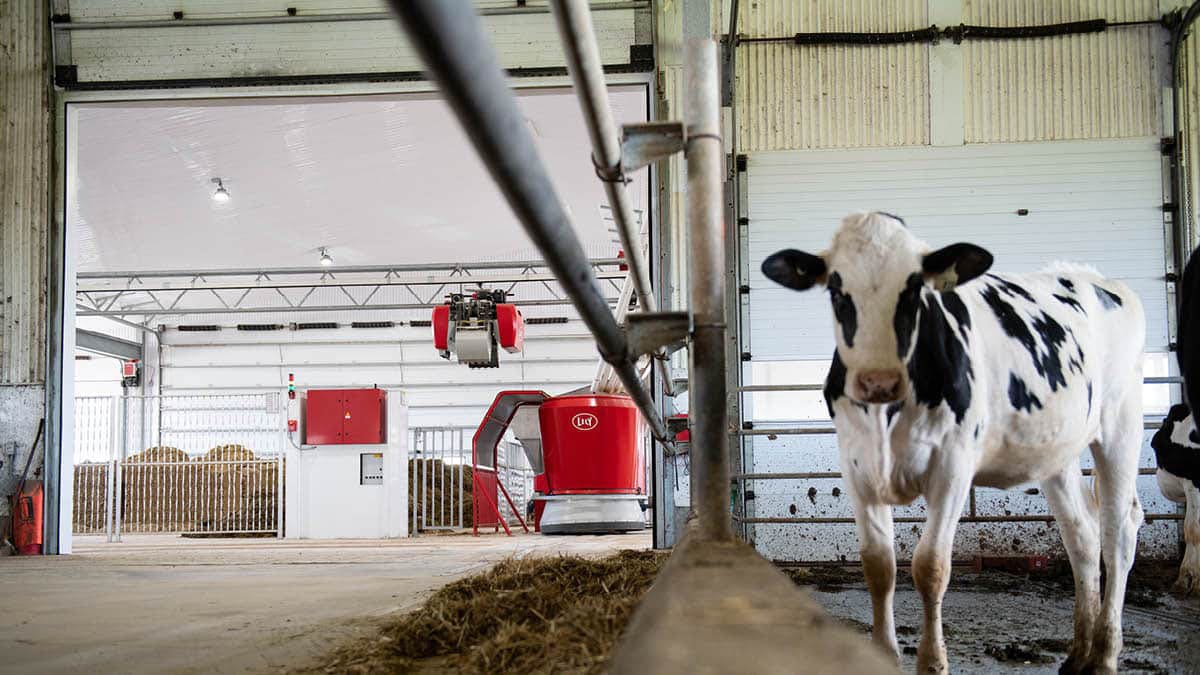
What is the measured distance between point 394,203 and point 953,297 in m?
13.7

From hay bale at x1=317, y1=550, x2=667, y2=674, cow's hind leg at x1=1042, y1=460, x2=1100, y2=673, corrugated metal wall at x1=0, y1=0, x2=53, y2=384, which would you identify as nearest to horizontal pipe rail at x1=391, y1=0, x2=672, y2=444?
hay bale at x1=317, y1=550, x2=667, y2=674

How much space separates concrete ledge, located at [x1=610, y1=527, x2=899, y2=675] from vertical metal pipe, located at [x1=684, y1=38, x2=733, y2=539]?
29.6 inches

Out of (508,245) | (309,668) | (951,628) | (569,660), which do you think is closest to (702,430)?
(569,660)

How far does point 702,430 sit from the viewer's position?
231cm

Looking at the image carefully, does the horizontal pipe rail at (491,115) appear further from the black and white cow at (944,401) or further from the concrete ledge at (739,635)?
the black and white cow at (944,401)

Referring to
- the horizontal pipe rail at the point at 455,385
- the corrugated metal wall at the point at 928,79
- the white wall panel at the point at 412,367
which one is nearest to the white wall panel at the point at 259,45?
the corrugated metal wall at the point at 928,79

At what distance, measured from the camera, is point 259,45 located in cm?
847

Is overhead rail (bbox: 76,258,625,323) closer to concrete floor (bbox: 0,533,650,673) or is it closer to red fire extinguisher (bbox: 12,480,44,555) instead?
red fire extinguisher (bbox: 12,480,44,555)

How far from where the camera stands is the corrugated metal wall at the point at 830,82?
7.95 meters

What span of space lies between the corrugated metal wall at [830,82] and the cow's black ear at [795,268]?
16.6 feet

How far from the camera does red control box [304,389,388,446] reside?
1324 cm

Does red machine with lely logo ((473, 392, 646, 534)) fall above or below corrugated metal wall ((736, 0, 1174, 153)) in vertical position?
below

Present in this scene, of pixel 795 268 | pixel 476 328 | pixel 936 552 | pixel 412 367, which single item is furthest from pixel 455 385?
pixel 936 552

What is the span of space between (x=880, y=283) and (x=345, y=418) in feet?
37.0
